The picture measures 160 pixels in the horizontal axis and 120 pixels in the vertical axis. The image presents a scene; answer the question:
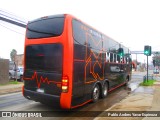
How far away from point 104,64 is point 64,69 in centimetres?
400

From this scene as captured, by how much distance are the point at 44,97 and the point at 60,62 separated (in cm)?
144

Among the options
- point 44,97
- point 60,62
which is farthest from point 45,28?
point 44,97

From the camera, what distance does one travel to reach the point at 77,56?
7.86m

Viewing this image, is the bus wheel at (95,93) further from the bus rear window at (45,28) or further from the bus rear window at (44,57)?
the bus rear window at (45,28)

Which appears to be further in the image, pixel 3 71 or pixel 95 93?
pixel 3 71

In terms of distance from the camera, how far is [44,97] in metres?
7.77

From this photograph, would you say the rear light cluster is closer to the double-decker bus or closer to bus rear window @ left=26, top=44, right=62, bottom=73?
the double-decker bus

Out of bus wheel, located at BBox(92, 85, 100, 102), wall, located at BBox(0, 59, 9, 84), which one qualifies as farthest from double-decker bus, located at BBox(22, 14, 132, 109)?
wall, located at BBox(0, 59, 9, 84)

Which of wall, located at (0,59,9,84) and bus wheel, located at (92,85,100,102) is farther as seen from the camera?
wall, located at (0,59,9,84)

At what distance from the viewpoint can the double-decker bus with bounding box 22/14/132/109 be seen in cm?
739

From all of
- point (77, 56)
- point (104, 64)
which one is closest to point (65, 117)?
point (77, 56)

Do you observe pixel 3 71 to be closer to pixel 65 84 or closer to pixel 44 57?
pixel 44 57

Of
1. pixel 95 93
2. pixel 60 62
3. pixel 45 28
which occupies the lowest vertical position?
pixel 95 93

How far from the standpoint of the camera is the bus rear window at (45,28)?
777cm
